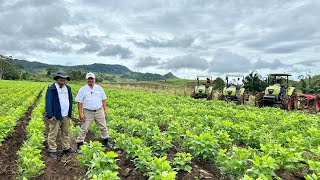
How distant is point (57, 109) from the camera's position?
725cm

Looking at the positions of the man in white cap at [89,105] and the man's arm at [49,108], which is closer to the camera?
the man's arm at [49,108]

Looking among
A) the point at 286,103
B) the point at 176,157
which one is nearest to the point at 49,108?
the point at 176,157

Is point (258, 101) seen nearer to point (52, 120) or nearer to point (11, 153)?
point (52, 120)

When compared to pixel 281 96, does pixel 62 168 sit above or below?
below

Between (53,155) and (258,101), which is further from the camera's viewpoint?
(258,101)

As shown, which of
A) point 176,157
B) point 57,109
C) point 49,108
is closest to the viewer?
point 176,157

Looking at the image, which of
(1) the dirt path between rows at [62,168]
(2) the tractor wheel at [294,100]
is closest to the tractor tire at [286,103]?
(2) the tractor wheel at [294,100]

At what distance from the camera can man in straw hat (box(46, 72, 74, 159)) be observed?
7180mm

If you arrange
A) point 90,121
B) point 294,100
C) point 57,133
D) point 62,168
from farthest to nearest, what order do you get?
point 294,100
point 90,121
point 57,133
point 62,168

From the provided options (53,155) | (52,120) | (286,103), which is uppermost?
(52,120)

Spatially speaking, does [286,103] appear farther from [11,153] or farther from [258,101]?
[11,153]

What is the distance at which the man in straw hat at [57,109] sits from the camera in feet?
23.6

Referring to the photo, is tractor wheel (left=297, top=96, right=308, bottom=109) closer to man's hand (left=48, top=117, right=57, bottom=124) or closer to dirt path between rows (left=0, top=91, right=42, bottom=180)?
dirt path between rows (left=0, top=91, right=42, bottom=180)

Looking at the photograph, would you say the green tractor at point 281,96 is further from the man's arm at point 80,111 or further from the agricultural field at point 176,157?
the man's arm at point 80,111
